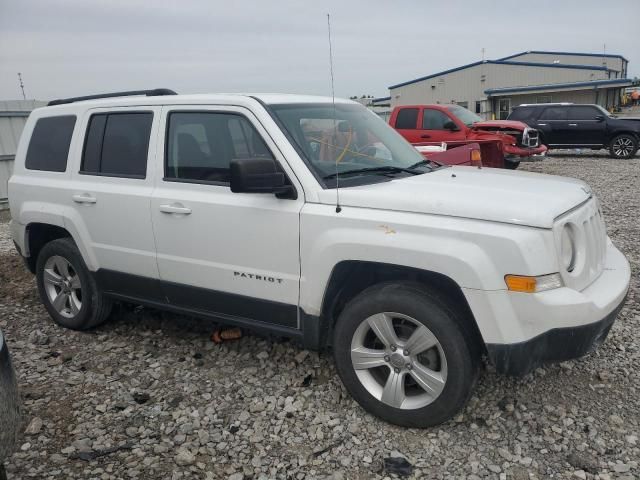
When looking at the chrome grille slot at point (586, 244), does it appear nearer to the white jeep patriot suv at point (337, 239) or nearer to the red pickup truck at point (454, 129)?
the white jeep patriot suv at point (337, 239)

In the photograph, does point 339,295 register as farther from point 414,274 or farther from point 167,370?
point 167,370

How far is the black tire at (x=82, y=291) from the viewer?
172 inches

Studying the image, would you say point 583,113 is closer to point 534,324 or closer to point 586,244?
point 586,244

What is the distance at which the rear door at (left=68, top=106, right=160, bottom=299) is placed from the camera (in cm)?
381

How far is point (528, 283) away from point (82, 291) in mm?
3528

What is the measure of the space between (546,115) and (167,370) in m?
17.2

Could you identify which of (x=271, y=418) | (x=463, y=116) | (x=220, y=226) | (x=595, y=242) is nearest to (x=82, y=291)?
(x=220, y=226)

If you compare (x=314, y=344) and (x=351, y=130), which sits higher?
(x=351, y=130)

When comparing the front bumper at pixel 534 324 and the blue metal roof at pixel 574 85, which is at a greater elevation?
the blue metal roof at pixel 574 85

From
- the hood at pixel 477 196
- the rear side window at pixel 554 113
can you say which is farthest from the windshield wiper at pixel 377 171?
the rear side window at pixel 554 113

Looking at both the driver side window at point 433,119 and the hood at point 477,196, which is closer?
the hood at point 477,196

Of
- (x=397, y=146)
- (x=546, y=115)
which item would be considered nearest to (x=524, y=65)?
(x=546, y=115)

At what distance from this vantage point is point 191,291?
146 inches

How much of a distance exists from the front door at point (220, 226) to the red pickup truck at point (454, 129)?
9985mm
